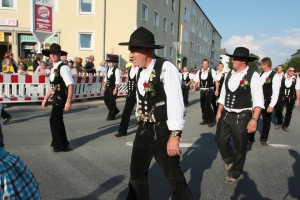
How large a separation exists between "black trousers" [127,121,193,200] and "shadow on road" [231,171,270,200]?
1265 mm

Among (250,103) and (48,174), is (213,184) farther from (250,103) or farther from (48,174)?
(48,174)

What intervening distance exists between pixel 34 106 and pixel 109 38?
45.3 ft

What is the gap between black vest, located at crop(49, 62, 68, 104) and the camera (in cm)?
494

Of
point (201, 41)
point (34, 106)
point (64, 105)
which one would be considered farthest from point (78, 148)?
point (201, 41)

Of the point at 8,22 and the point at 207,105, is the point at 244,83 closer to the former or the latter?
the point at 207,105

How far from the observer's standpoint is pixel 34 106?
10.0 m

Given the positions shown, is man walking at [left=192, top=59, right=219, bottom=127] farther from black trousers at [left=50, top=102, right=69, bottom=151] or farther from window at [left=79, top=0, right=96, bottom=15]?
window at [left=79, top=0, right=96, bottom=15]

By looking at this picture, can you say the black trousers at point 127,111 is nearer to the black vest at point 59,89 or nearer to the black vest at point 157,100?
the black vest at point 59,89

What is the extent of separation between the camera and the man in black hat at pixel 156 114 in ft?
8.10

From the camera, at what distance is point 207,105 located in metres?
8.41

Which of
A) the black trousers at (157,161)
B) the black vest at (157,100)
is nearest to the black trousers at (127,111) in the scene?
the black trousers at (157,161)

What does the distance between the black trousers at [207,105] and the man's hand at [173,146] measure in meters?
6.06

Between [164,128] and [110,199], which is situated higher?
[164,128]

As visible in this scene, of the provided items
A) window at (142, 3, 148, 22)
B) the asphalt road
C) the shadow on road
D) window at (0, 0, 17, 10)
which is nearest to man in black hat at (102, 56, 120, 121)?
the asphalt road
